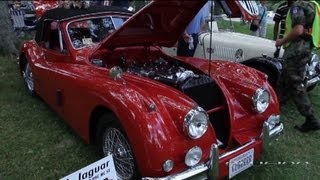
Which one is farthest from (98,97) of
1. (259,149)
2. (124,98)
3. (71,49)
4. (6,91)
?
(6,91)

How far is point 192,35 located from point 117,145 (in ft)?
11.4

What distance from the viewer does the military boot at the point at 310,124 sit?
4984 millimetres

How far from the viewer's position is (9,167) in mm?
4094

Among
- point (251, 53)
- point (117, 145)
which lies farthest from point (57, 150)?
point (251, 53)

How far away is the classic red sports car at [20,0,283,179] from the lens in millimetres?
3193

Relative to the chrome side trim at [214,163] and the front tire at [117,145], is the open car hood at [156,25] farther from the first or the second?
the chrome side trim at [214,163]

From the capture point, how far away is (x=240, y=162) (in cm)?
349

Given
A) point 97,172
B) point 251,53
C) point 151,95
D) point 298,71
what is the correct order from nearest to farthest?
point 97,172, point 151,95, point 298,71, point 251,53

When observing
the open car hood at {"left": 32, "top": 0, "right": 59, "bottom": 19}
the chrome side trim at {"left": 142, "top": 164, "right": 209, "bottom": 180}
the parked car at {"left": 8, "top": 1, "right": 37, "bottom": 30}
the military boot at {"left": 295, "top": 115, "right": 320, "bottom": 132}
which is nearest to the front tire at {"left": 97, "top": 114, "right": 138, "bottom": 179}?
the chrome side trim at {"left": 142, "top": 164, "right": 209, "bottom": 180}

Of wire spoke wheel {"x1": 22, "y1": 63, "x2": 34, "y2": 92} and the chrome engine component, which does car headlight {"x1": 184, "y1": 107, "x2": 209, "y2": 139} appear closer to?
the chrome engine component

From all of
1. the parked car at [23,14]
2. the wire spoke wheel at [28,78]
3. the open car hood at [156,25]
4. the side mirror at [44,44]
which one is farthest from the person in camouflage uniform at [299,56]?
the parked car at [23,14]

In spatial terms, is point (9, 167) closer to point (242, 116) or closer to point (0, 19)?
point (242, 116)

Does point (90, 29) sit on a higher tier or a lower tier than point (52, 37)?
higher

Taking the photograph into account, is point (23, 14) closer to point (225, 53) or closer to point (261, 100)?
point (225, 53)
